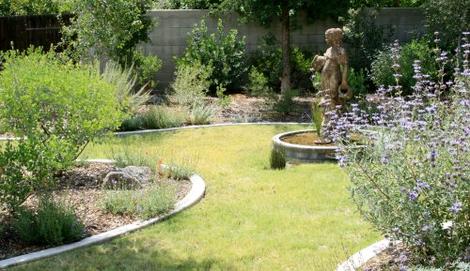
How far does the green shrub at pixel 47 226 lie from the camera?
229 inches

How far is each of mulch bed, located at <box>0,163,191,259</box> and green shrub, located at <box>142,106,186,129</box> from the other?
329 centimetres

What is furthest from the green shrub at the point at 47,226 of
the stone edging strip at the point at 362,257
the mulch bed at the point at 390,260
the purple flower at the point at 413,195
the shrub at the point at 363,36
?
the shrub at the point at 363,36

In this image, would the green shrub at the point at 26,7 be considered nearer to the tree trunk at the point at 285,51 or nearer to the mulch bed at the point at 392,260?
the tree trunk at the point at 285,51

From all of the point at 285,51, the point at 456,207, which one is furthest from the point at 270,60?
the point at 456,207

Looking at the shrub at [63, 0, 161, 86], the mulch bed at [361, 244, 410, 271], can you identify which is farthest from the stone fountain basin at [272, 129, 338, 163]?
the shrub at [63, 0, 161, 86]

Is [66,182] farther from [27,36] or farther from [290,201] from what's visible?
[27,36]

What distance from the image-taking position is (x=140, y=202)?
673 centimetres

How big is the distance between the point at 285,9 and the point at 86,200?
27.5ft

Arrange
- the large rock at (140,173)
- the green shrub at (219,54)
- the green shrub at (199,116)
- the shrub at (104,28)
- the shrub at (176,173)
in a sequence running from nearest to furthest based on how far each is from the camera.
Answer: the large rock at (140,173), the shrub at (176,173), the green shrub at (199,116), the shrub at (104,28), the green shrub at (219,54)

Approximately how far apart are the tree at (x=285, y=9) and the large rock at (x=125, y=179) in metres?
6.70

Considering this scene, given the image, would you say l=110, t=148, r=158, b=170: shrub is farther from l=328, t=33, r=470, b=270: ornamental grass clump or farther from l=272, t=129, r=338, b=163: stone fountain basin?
l=328, t=33, r=470, b=270: ornamental grass clump

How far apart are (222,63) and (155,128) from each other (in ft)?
13.0

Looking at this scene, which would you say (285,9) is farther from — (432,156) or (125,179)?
(432,156)

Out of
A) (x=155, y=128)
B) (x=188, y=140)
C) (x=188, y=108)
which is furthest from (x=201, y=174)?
(x=188, y=108)
